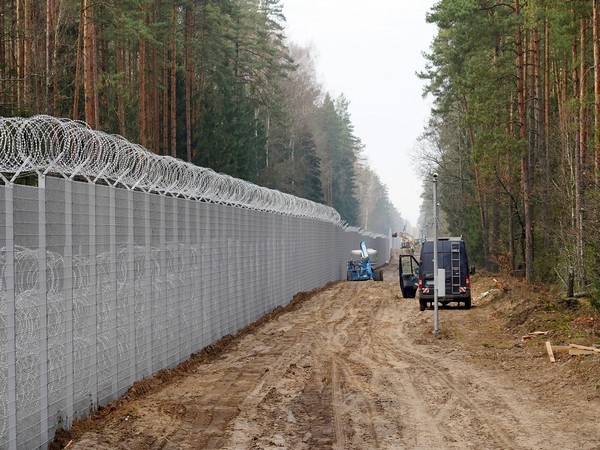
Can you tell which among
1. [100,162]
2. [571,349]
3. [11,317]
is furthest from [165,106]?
[11,317]

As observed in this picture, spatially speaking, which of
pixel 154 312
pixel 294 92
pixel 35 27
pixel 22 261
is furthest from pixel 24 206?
pixel 294 92

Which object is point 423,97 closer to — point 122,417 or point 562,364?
point 562,364

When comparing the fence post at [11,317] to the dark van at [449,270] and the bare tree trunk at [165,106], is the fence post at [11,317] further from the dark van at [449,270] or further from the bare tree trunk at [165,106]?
the bare tree trunk at [165,106]

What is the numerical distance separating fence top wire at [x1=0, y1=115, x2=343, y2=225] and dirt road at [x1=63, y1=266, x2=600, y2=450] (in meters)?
2.77

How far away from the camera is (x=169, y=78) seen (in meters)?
44.3

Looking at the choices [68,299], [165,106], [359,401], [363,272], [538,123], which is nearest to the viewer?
[68,299]

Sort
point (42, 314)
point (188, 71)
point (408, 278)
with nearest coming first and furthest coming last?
point (42, 314), point (408, 278), point (188, 71)

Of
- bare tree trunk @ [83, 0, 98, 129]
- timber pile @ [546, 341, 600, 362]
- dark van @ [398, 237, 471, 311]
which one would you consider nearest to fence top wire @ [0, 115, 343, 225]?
bare tree trunk @ [83, 0, 98, 129]

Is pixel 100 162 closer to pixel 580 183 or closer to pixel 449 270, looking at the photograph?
pixel 449 270

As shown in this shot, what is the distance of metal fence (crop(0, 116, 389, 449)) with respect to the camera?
7.86 metres

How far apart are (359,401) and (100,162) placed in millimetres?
4634

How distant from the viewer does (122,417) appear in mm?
9984

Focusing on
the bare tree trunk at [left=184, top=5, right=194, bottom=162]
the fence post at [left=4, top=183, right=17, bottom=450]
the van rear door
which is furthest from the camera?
the bare tree trunk at [left=184, top=5, right=194, bottom=162]

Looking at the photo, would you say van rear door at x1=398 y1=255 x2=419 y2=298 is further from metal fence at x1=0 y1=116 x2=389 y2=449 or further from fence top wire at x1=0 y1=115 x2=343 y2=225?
metal fence at x1=0 y1=116 x2=389 y2=449
